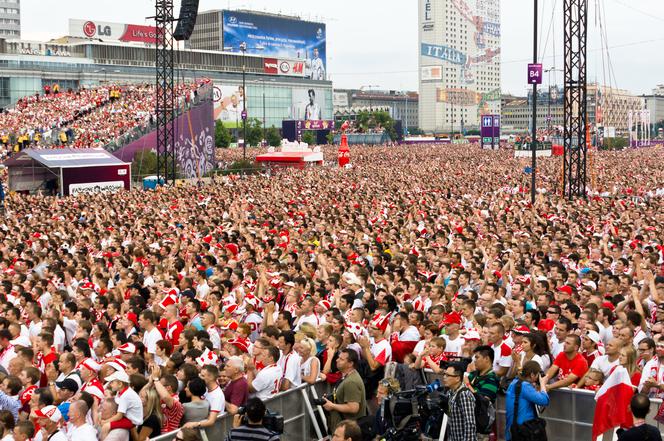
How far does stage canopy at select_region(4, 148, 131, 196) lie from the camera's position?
38.6 meters

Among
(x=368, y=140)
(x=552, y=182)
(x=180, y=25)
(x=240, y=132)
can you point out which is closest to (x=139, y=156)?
(x=180, y=25)

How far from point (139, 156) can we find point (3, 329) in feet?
132

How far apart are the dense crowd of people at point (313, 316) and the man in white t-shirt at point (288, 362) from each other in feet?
0.06

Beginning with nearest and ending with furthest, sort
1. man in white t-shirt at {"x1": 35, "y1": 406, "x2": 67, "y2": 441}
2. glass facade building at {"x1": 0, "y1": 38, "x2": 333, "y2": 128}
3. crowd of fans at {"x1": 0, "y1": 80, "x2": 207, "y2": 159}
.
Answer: man in white t-shirt at {"x1": 35, "y1": 406, "x2": 67, "y2": 441} < crowd of fans at {"x1": 0, "y1": 80, "x2": 207, "y2": 159} < glass facade building at {"x1": 0, "y1": 38, "x2": 333, "y2": 128}

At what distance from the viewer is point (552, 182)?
40.6 metres

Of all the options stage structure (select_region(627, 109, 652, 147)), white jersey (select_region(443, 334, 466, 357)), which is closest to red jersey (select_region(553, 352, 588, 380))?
white jersey (select_region(443, 334, 466, 357))

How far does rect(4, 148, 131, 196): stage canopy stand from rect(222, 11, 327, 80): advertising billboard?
9837 cm

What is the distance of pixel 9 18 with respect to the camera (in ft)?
550

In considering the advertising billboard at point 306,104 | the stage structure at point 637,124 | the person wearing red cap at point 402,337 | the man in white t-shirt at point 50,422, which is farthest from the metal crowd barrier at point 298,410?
the advertising billboard at point 306,104

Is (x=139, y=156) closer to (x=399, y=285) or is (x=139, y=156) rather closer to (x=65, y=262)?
(x=65, y=262)

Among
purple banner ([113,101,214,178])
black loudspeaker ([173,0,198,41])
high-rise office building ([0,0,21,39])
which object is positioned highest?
high-rise office building ([0,0,21,39])

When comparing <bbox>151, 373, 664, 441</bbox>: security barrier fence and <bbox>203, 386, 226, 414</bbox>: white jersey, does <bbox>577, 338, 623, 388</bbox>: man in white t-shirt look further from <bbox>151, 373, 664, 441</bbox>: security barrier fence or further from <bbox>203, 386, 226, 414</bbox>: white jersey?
<bbox>203, 386, 226, 414</bbox>: white jersey

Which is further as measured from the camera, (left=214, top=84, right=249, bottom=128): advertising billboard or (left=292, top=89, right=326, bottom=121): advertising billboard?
(left=292, top=89, right=326, bottom=121): advertising billboard

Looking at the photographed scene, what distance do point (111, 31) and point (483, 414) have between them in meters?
113
